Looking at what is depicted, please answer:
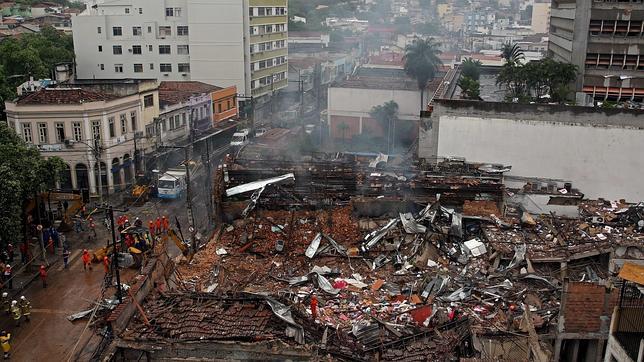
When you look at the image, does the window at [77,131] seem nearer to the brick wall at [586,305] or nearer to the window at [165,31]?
the window at [165,31]

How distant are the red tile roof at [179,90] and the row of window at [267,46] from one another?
19.9 feet

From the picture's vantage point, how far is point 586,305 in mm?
10211

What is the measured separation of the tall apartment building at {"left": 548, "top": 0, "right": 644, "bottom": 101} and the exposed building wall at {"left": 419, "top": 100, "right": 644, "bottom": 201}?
5.63 metres

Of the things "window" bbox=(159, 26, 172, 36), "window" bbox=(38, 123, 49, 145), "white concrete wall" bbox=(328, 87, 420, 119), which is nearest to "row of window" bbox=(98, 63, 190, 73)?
"window" bbox=(159, 26, 172, 36)

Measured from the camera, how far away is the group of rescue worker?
40.9 feet

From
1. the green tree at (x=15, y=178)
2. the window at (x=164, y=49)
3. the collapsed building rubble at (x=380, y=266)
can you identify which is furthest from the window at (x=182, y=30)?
the collapsed building rubble at (x=380, y=266)

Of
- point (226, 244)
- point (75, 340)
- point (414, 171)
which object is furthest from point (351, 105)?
point (75, 340)

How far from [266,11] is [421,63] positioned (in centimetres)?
1374

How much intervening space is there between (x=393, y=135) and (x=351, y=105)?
9.23 ft

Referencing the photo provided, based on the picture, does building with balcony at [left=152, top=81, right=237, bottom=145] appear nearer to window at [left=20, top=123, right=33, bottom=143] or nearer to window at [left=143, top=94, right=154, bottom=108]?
window at [left=143, top=94, right=154, bottom=108]

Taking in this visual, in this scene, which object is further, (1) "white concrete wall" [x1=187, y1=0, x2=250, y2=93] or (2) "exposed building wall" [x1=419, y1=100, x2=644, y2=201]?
(1) "white concrete wall" [x1=187, y1=0, x2=250, y2=93]

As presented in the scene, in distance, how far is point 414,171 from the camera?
17500 millimetres

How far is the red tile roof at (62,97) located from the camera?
2312 cm

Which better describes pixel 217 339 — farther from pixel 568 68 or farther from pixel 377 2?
pixel 377 2
